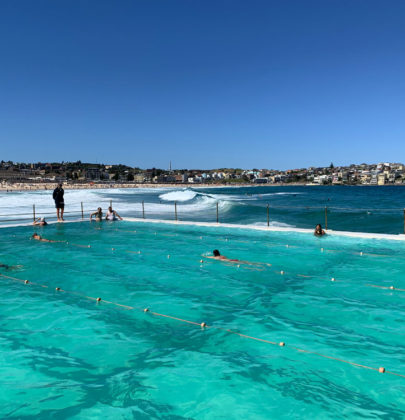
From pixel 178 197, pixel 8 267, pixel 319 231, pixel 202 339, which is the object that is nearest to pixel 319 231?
pixel 319 231

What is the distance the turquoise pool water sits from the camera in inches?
168

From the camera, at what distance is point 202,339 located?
5.91 metres

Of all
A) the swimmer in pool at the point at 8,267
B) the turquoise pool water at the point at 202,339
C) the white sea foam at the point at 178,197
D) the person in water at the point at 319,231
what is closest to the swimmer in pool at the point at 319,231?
the person in water at the point at 319,231

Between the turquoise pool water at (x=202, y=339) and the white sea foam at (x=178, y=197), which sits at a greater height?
the white sea foam at (x=178, y=197)

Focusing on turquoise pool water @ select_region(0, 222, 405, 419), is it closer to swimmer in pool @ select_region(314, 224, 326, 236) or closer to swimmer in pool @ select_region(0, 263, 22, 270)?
swimmer in pool @ select_region(0, 263, 22, 270)

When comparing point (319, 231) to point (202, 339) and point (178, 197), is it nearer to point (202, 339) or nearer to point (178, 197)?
point (202, 339)

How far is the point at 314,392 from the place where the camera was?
4.42 m

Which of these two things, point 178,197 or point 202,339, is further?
point 178,197

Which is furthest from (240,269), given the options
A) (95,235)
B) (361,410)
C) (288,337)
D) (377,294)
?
(95,235)

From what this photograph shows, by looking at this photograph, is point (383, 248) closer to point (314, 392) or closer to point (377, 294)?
point (377, 294)

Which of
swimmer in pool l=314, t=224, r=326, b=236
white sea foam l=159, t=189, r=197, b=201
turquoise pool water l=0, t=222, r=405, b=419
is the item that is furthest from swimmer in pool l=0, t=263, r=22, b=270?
white sea foam l=159, t=189, r=197, b=201

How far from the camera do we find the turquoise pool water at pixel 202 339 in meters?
4.28

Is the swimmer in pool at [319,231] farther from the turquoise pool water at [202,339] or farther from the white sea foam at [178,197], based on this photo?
the white sea foam at [178,197]

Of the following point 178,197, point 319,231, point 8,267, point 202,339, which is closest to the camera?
point 202,339
